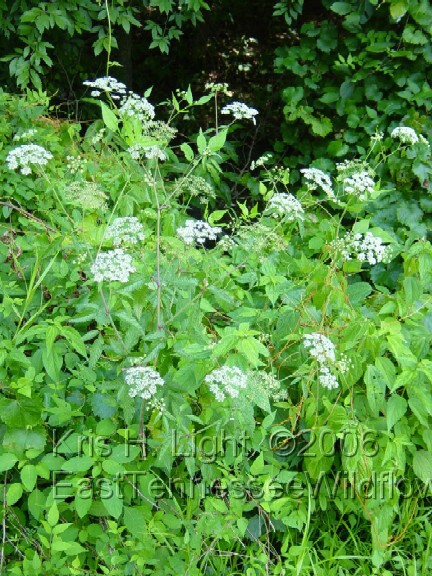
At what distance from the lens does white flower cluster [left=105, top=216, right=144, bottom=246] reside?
7.07ft

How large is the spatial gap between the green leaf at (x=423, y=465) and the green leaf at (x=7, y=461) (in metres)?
1.35

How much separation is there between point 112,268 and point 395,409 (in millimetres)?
1074

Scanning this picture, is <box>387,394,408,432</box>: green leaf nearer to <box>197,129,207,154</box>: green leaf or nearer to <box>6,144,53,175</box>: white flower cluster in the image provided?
<box>197,129,207,154</box>: green leaf

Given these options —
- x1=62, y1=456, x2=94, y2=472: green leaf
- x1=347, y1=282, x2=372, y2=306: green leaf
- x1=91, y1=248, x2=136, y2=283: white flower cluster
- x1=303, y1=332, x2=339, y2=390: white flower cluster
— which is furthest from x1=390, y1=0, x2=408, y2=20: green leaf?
x1=62, y1=456, x2=94, y2=472: green leaf

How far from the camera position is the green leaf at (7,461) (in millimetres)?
2064

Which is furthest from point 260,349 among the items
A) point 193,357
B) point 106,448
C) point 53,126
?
point 53,126

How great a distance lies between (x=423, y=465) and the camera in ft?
8.18

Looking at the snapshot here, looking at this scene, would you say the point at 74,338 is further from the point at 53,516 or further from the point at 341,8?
the point at 341,8

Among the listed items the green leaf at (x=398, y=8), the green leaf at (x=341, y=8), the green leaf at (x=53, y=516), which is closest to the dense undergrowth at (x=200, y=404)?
the green leaf at (x=53, y=516)

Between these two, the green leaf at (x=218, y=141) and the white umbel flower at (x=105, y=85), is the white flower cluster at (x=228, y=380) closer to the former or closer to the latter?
the green leaf at (x=218, y=141)

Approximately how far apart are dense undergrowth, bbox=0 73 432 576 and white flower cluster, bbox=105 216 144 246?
0.05 ft

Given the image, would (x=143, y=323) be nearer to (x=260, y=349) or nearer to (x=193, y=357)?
(x=193, y=357)

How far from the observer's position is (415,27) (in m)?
4.02

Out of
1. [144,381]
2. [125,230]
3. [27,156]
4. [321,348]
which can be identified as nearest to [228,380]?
[144,381]
